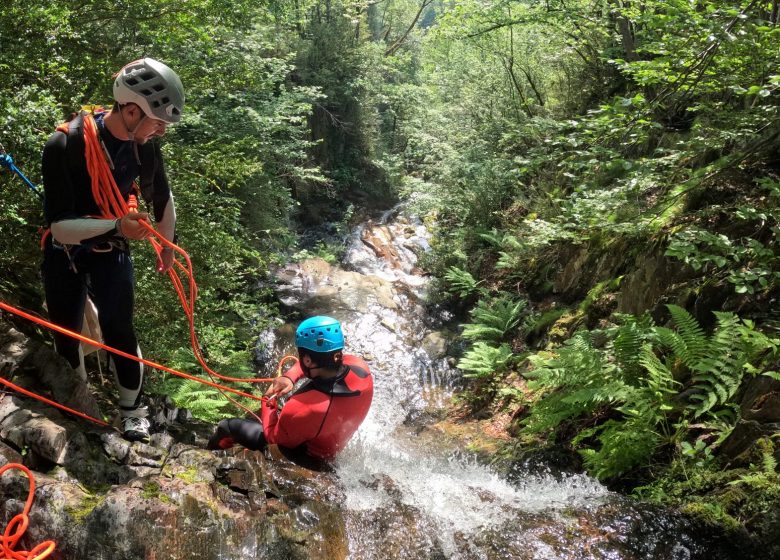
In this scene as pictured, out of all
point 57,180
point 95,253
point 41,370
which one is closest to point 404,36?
point 95,253

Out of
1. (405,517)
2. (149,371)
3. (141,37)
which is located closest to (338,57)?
(141,37)

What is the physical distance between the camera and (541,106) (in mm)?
13719

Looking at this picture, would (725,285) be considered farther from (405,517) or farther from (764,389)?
(405,517)

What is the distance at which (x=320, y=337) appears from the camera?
4258 millimetres

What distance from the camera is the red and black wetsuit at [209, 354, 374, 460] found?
13.5 feet

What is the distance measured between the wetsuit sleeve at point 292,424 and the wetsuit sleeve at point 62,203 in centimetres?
186

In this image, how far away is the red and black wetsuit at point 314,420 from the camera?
13.5ft

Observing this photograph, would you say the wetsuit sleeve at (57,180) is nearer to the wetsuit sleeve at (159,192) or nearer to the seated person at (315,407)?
the wetsuit sleeve at (159,192)

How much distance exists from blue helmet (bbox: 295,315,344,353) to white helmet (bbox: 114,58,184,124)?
6.27 ft

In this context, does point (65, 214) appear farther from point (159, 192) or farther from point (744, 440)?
point (744, 440)

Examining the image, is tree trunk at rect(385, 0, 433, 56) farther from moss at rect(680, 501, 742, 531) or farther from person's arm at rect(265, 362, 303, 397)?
moss at rect(680, 501, 742, 531)

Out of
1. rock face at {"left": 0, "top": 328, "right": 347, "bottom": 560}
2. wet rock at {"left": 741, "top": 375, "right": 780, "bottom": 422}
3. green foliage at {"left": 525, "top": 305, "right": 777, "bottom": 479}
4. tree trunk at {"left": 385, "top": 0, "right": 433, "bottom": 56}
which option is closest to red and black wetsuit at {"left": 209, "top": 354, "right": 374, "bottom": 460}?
rock face at {"left": 0, "top": 328, "right": 347, "bottom": 560}

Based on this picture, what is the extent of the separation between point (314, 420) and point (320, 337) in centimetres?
65

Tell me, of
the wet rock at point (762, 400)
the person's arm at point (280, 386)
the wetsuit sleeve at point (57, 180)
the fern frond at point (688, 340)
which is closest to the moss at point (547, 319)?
the fern frond at point (688, 340)
